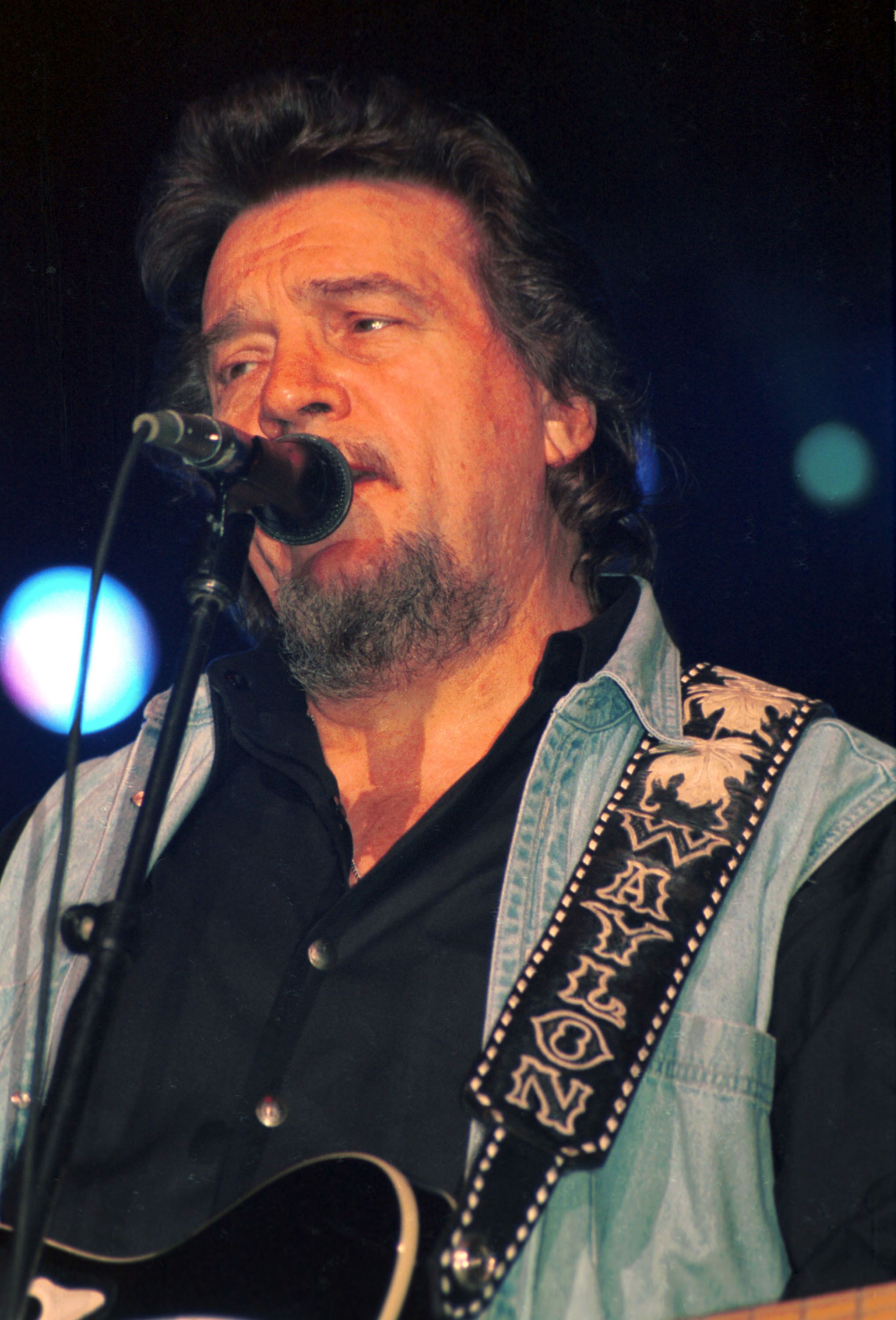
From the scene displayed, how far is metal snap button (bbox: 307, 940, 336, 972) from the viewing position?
158 centimetres

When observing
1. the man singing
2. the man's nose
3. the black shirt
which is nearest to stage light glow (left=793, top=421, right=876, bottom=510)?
the man singing

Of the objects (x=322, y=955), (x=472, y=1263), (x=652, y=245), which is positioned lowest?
(x=472, y=1263)

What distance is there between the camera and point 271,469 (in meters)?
1.42

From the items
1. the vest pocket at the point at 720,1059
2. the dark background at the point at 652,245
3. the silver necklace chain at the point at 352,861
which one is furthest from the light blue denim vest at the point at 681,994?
the dark background at the point at 652,245

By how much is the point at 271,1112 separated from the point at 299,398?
1177mm

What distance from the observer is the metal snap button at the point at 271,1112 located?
1475 mm

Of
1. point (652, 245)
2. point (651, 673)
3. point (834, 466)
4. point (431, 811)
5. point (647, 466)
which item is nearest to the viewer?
point (431, 811)

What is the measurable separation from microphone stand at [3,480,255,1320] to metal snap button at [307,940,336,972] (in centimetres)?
37

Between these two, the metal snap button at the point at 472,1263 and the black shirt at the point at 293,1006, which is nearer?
the metal snap button at the point at 472,1263

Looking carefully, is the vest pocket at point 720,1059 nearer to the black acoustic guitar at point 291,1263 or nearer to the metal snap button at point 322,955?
the black acoustic guitar at point 291,1263

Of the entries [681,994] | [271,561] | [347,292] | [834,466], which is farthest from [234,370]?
[681,994]

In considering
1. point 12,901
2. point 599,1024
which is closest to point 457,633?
point 599,1024

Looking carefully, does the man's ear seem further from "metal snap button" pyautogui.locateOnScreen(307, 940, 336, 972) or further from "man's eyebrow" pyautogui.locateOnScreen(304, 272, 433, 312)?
"metal snap button" pyautogui.locateOnScreen(307, 940, 336, 972)

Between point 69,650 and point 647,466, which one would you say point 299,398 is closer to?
point 647,466
